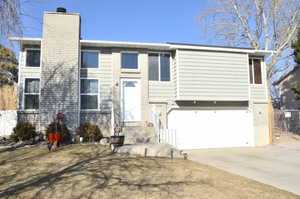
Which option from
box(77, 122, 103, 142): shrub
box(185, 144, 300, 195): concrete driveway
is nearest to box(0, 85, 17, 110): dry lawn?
box(77, 122, 103, 142): shrub

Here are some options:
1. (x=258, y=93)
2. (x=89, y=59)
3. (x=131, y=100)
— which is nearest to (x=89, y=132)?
(x=131, y=100)

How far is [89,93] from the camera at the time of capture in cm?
1102

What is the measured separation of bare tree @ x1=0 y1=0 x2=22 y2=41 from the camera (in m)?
4.95

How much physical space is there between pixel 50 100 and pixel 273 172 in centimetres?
963

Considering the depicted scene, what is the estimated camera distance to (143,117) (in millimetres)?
11062

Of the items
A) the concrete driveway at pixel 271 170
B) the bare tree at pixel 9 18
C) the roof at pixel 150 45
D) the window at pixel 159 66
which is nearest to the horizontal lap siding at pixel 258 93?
the roof at pixel 150 45

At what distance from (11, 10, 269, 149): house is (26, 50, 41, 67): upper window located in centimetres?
4

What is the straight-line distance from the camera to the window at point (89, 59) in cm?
1120

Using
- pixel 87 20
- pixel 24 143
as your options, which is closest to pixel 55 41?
pixel 87 20

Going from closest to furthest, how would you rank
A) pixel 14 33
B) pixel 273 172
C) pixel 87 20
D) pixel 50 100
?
pixel 14 33 < pixel 273 172 < pixel 50 100 < pixel 87 20

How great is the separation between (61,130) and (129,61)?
4895 mm

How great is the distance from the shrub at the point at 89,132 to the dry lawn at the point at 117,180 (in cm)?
341

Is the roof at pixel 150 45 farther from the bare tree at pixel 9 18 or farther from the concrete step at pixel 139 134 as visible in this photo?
the bare tree at pixel 9 18

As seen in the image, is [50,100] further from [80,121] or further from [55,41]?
[55,41]
